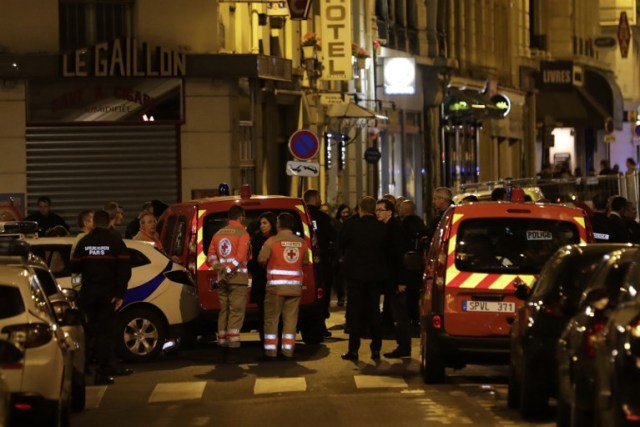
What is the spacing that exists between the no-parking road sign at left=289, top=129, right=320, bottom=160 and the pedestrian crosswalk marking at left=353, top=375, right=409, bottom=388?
1227 centimetres

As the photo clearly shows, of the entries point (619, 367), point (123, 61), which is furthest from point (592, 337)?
point (123, 61)

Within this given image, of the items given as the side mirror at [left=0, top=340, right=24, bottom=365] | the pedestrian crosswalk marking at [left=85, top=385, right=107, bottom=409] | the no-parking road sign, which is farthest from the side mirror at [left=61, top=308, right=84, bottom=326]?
the no-parking road sign

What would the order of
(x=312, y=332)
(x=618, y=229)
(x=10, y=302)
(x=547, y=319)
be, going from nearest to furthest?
(x=10, y=302) → (x=547, y=319) → (x=312, y=332) → (x=618, y=229)

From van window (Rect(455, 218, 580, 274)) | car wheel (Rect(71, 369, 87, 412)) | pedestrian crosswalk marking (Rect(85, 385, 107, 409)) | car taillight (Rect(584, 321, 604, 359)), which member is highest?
van window (Rect(455, 218, 580, 274))

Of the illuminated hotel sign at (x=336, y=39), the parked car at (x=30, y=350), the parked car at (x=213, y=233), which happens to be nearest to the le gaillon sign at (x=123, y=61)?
the illuminated hotel sign at (x=336, y=39)

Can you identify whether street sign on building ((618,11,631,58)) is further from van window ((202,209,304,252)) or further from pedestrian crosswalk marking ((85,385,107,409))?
pedestrian crosswalk marking ((85,385,107,409))

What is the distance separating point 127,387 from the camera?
57.6 feet

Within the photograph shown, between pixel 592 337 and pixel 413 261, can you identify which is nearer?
pixel 592 337

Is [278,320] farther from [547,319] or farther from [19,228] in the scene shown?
[547,319]

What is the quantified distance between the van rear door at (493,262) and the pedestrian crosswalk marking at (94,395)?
327 cm

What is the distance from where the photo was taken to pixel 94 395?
16969 mm

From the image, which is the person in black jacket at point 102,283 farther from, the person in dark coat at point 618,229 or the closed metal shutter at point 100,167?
the closed metal shutter at point 100,167

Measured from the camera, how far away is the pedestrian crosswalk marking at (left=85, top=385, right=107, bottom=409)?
16172 millimetres

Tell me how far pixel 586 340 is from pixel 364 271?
8092 mm
